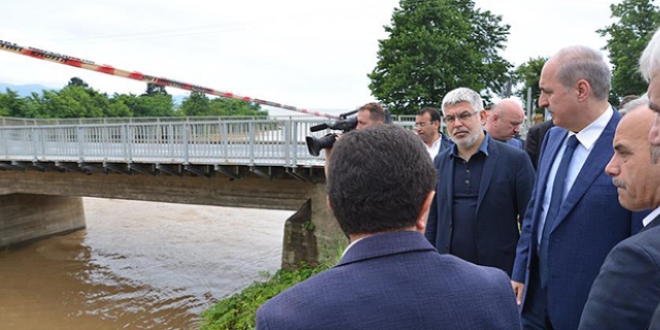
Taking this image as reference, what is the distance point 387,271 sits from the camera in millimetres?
1046

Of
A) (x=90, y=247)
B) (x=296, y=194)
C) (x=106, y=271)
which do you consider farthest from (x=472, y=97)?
(x=90, y=247)

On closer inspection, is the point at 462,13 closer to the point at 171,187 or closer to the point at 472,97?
the point at 171,187

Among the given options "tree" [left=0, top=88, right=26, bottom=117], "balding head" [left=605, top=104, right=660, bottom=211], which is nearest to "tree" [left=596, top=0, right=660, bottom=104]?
"balding head" [left=605, top=104, right=660, bottom=211]

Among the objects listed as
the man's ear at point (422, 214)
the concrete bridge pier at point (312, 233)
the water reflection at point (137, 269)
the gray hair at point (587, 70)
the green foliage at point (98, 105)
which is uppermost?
the green foliage at point (98, 105)

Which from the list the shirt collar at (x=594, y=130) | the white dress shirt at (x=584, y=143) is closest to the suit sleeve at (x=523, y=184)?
the white dress shirt at (x=584, y=143)

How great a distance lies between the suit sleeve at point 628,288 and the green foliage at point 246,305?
6.38 meters

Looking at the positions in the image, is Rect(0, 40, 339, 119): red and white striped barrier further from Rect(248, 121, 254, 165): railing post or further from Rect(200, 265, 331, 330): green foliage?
Rect(200, 265, 331, 330): green foliage

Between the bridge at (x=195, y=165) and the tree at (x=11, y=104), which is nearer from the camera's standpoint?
the bridge at (x=195, y=165)

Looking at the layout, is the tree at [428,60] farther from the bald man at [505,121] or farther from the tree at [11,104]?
the tree at [11,104]

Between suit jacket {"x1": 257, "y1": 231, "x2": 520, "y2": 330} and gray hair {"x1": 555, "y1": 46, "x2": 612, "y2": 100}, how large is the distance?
154 cm

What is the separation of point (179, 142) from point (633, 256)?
11.1 metres

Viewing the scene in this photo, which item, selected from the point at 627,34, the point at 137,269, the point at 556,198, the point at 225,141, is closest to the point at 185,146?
the point at 225,141

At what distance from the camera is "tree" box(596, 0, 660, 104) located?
24.1 m

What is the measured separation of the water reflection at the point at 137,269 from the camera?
10.7 m
